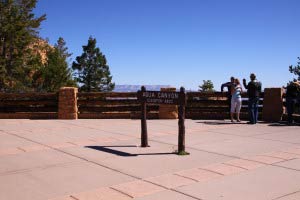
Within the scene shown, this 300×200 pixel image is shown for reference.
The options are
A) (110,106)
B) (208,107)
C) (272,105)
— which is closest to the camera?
(272,105)

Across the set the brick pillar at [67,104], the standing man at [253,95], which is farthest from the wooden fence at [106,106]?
the standing man at [253,95]

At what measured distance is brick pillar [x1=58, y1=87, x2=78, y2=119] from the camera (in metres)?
15.2

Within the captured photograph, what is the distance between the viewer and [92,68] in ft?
211

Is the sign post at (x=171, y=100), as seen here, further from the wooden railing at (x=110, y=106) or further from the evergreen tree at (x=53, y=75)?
the evergreen tree at (x=53, y=75)

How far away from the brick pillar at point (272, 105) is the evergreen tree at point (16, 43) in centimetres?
2818

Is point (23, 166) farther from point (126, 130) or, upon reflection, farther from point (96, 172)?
point (126, 130)

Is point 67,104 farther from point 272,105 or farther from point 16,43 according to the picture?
point 16,43

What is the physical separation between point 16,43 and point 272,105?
98.1ft

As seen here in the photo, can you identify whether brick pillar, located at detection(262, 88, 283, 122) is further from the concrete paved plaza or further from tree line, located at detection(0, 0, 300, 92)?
tree line, located at detection(0, 0, 300, 92)

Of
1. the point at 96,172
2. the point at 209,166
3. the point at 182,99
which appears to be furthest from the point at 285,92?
the point at 96,172

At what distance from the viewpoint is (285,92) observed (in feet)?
47.7

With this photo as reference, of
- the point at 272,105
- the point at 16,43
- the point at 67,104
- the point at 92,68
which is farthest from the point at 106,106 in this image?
the point at 92,68

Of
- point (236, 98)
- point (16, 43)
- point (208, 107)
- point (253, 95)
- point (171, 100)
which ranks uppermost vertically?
point (16, 43)

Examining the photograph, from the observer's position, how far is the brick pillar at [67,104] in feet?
49.8
